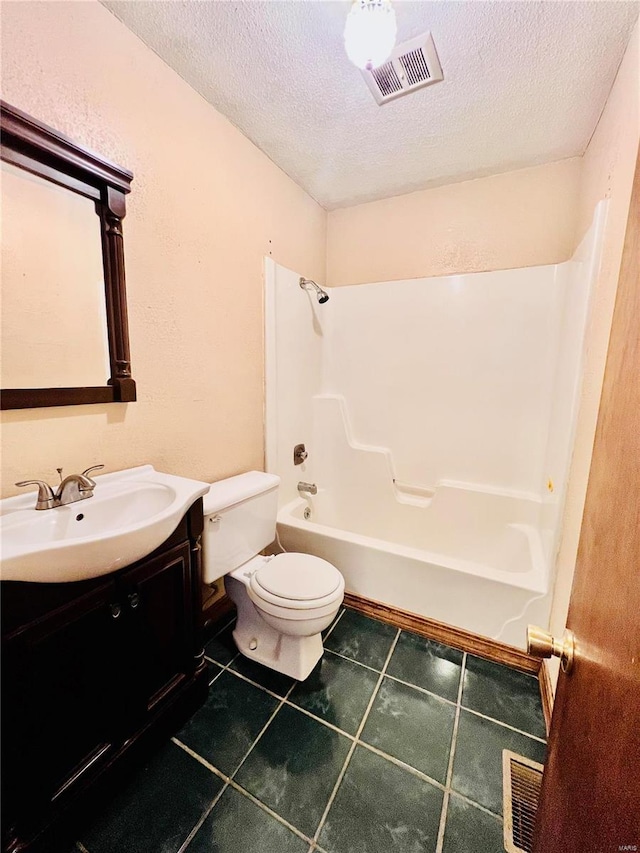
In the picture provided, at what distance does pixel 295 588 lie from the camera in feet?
4.41

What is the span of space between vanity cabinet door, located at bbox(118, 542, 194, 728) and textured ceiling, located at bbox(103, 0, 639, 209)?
1783mm

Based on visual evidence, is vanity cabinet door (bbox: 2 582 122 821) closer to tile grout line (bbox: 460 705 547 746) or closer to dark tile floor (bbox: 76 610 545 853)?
dark tile floor (bbox: 76 610 545 853)

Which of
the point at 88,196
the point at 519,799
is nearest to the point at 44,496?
the point at 88,196

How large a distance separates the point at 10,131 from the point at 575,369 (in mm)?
2056

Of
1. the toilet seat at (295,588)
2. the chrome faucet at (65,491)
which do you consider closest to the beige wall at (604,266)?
the toilet seat at (295,588)

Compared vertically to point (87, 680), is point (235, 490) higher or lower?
higher

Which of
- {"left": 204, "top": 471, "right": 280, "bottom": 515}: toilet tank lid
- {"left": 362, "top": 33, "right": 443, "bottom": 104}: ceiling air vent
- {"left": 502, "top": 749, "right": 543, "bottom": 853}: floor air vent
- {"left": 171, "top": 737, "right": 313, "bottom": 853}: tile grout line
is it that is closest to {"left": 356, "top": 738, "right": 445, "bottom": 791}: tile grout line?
{"left": 502, "top": 749, "right": 543, "bottom": 853}: floor air vent

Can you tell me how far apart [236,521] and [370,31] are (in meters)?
1.75

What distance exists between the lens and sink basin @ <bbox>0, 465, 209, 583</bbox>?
29.1 inches

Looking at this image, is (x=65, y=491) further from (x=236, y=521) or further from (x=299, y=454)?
(x=299, y=454)

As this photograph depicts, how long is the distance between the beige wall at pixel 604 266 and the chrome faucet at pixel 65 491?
1621 mm

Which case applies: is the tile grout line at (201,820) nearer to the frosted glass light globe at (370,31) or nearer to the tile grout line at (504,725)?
the tile grout line at (504,725)

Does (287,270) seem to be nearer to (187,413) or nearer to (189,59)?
(189,59)

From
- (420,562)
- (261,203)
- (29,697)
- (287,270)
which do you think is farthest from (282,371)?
(29,697)
